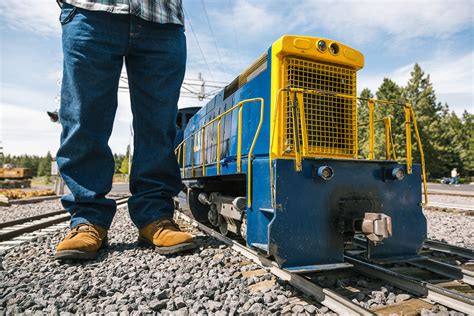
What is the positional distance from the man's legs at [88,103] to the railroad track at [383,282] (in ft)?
5.08

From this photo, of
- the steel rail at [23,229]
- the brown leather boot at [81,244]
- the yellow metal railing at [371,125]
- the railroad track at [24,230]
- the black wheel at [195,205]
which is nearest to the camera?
the yellow metal railing at [371,125]

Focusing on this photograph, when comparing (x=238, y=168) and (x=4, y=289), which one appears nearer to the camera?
(x=4, y=289)

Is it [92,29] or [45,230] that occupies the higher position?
[92,29]

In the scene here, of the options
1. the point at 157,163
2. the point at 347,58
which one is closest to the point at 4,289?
the point at 157,163

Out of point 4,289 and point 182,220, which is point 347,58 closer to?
point 4,289

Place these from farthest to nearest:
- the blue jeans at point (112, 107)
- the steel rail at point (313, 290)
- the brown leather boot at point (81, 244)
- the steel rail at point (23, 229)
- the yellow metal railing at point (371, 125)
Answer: the steel rail at point (23, 229)
the blue jeans at point (112, 107)
the brown leather boot at point (81, 244)
the yellow metal railing at point (371, 125)
the steel rail at point (313, 290)

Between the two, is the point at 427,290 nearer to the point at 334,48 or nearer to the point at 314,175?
the point at 314,175

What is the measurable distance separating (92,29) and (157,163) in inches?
53.8

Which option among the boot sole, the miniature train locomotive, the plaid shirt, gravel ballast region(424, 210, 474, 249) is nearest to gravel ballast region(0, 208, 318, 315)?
the boot sole

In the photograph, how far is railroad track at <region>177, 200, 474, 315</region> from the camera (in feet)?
6.81

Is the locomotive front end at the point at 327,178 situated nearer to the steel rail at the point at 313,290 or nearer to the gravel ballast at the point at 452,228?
the steel rail at the point at 313,290

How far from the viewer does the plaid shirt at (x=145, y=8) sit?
9.82 feet

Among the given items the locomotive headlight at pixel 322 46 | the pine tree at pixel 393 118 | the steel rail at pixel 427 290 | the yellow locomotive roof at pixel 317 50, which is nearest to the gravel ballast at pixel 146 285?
the steel rail at pixel 427 290

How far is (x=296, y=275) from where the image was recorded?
8.25ft
